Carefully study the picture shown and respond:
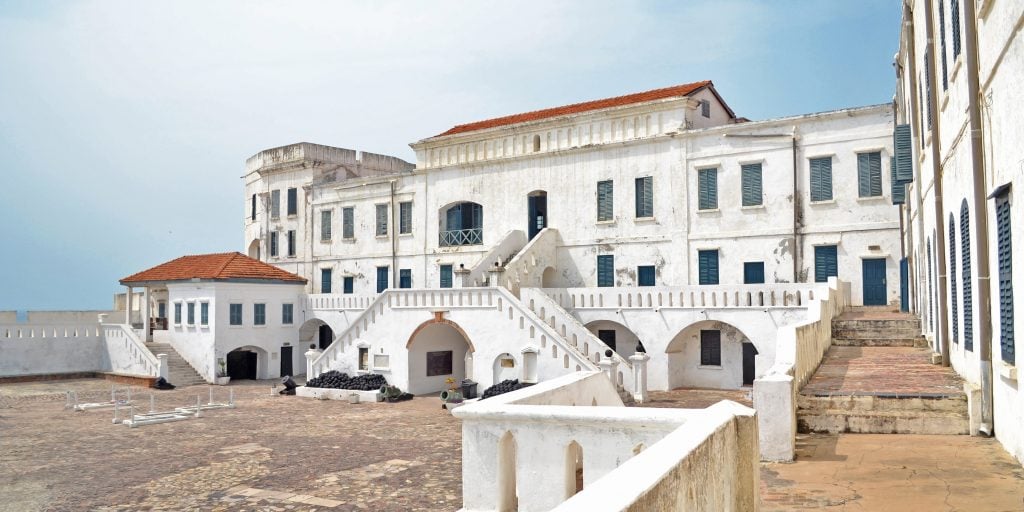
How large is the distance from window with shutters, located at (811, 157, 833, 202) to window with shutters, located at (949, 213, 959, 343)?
46.1ft

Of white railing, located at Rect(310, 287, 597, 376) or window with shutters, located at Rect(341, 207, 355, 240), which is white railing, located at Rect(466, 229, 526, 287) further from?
window with shutters, located at Rect(341, 207, 355, 240)

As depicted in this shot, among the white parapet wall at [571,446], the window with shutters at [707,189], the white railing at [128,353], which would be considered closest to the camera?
the white parapet wall at [571,446]

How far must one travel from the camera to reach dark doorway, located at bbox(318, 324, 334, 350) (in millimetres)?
39750

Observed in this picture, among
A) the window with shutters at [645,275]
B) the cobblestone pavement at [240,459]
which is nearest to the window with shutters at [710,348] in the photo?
the window with shutters at [645,275]

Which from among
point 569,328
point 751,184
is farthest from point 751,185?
point 569,328

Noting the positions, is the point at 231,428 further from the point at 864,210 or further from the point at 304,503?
the point at 864,210

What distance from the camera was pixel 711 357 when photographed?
1092 inches

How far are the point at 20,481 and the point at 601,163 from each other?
22.2 metres

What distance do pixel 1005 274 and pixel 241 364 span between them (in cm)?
3397

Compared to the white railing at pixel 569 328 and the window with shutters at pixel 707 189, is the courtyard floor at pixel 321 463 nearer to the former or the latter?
the white railing at pixel 569 328

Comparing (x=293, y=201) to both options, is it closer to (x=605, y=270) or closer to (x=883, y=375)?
(x=605, y=270)

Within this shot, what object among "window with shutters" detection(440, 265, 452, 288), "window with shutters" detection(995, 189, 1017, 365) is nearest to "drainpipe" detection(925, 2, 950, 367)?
"window with shutters" detection(995, 189, 1017, 365)

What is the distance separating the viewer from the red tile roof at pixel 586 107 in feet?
102

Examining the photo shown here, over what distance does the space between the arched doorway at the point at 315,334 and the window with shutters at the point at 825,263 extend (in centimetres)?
2211
